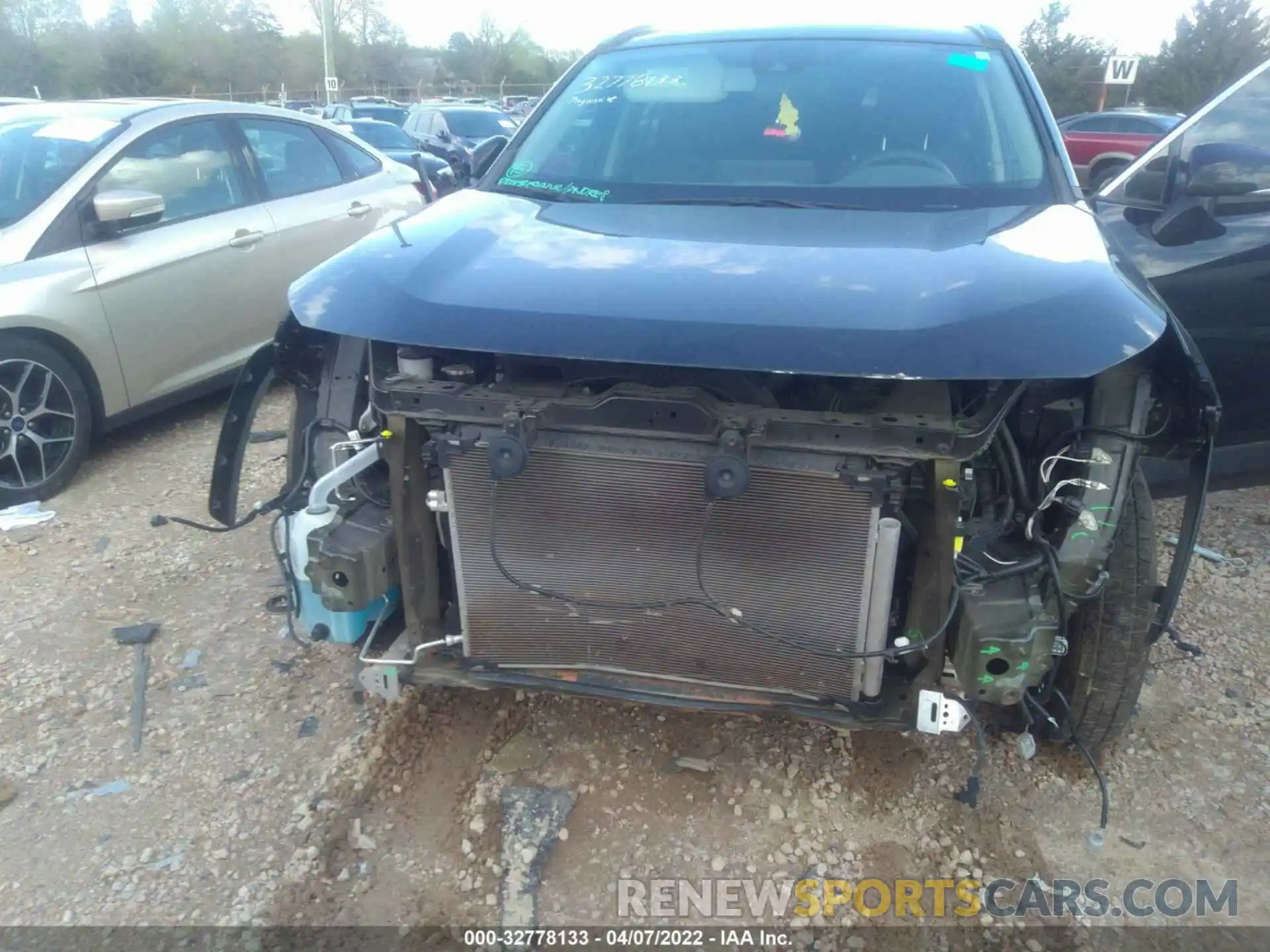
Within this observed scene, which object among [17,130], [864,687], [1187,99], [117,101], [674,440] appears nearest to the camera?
[674,440]

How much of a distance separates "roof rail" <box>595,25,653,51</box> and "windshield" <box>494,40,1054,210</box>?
0.26 meters

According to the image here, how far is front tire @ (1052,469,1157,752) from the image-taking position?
7.74 ft

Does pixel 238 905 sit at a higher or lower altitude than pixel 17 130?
lower

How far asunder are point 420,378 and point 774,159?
4.65ft

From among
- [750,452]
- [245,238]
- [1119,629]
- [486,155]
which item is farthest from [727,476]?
[245,238]

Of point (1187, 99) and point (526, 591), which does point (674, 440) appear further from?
point (1187, 99)

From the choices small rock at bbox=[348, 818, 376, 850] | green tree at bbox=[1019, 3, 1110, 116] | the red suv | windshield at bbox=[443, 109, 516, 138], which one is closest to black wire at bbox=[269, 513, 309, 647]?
small rock at bbox=[348, 818, 376, 850]

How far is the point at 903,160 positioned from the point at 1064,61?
101 feet

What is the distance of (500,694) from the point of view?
2.88m

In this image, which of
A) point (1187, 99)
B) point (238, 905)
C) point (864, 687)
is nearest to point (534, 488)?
point (864, 687)

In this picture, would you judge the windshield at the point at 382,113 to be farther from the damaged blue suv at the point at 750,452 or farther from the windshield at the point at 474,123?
the damaged blue suv at the point at 750,452

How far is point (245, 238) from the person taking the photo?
474 cm

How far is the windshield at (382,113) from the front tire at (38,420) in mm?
18674

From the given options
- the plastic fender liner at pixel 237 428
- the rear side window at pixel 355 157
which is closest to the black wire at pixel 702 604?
the plastic fender liner at pixel 237 428
